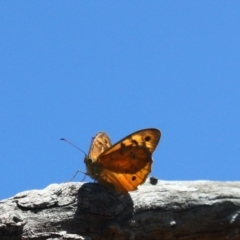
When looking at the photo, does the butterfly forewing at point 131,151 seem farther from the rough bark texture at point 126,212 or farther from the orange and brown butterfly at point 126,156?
the rough bark texture at point 126,212

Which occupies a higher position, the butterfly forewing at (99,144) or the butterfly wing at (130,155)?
the butterfly forewing at (99,144)

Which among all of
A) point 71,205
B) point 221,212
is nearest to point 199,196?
point 221,212

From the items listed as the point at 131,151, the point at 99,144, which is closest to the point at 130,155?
the point at 131,151

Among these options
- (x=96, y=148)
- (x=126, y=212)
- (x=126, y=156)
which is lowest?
(x=126, y=212)

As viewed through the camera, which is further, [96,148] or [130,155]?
[96,148]

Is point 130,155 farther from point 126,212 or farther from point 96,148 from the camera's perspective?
point 126,212

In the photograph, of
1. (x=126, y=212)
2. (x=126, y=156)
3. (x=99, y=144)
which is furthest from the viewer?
(x=99, y=144)

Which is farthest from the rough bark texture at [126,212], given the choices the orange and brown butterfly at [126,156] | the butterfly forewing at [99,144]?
the butterfly forewing at [99,144]

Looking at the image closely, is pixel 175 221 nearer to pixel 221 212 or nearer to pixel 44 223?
pixel 221 212

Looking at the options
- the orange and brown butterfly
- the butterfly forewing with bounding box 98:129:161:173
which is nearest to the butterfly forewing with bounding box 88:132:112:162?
the orange and brown butterfly

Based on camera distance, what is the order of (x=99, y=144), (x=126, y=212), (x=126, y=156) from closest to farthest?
(x=126, y=212) < (x=126, y=156) < (x=99, y=144)

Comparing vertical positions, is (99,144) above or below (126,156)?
above
